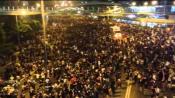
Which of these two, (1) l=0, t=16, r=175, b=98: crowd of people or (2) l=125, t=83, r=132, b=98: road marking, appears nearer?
(1) l=0, t=16, r=175, b=98: crowd of people

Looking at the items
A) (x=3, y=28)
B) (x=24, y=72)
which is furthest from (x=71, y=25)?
(x=24, y=72)

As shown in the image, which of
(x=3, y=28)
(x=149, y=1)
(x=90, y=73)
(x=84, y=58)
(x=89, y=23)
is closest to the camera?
(x=90, y=73)

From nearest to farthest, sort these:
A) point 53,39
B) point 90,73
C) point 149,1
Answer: point 90,73
point 53,39
point 149,1

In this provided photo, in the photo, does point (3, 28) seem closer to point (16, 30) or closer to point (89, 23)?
point (16, 30)

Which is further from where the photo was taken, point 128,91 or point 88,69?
point 88,69

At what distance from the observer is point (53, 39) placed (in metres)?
60.4

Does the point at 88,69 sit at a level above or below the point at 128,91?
above

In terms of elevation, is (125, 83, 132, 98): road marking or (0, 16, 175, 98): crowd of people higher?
(0, 16, 175, 98): crowd of people

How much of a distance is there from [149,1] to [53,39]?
6134cm

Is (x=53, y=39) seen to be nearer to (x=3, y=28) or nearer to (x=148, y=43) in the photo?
(x=3, y=28)

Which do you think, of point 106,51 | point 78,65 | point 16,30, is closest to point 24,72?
point 78,65

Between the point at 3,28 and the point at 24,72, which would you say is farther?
the point at 3,28

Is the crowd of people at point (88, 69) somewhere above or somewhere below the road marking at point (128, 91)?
above

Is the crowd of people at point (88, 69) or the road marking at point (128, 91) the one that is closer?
the crowd of people at point (88, 69)
